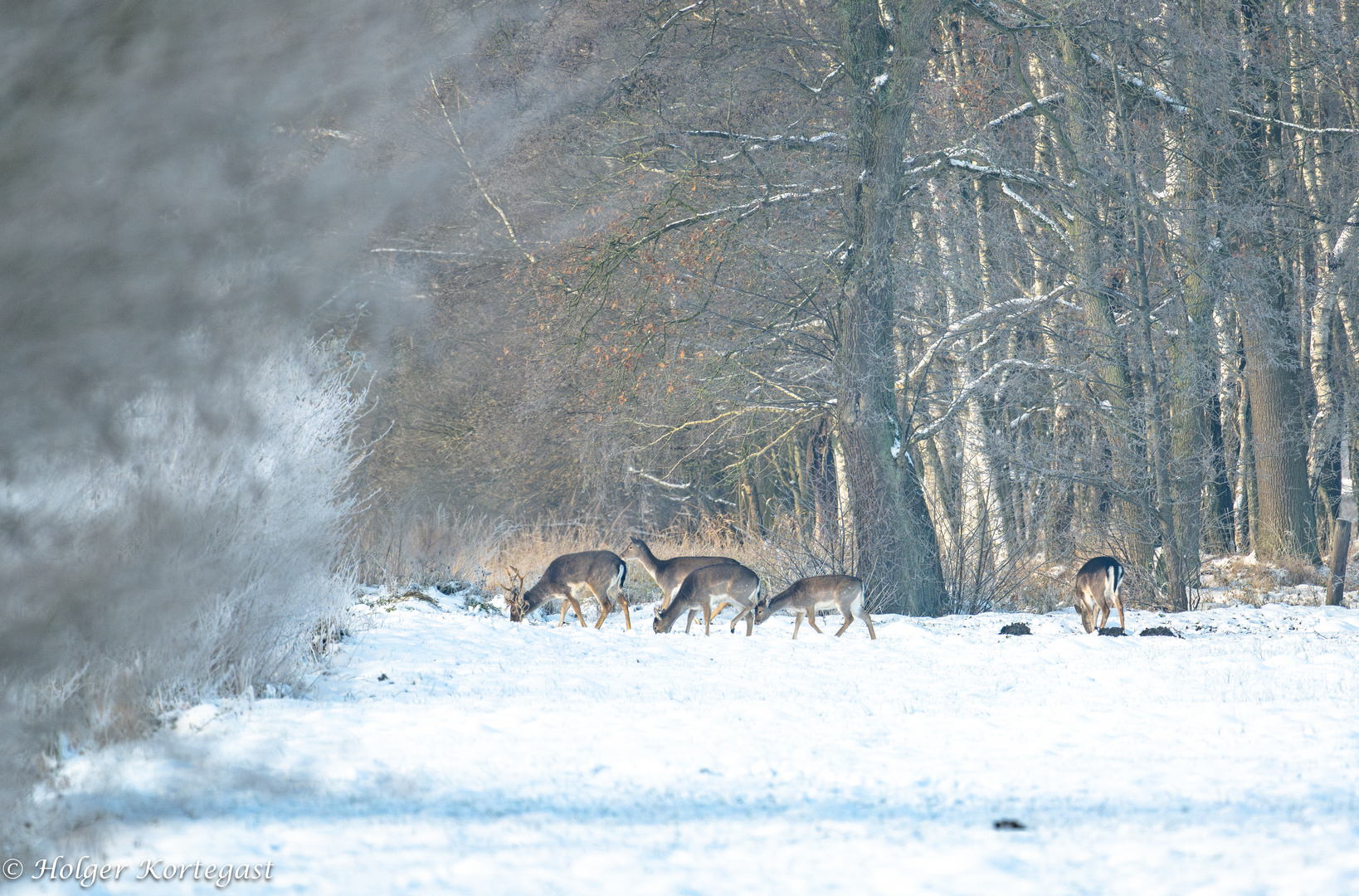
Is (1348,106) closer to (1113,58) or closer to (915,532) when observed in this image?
(1113,58)

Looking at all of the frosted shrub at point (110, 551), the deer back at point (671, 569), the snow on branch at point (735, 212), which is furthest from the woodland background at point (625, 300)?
the deer back at point (671, 569)

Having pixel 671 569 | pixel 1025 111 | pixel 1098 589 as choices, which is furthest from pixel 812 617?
pixel 1025 111

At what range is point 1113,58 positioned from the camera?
15.4 metres

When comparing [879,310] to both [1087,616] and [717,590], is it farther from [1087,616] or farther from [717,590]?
[1087,616]

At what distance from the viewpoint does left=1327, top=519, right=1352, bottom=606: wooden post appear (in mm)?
14617

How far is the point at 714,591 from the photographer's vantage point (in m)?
12.6

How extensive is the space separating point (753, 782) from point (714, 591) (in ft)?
24.5

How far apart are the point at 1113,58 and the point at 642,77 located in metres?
6.79

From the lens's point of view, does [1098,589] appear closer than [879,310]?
Yes

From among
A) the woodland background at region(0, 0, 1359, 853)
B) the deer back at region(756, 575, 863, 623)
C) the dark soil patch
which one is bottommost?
the dark soil patch

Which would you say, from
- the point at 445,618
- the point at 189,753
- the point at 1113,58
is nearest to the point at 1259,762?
the point at 189,753

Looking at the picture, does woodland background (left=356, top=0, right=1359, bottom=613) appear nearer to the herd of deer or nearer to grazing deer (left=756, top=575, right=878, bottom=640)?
the herd of deer

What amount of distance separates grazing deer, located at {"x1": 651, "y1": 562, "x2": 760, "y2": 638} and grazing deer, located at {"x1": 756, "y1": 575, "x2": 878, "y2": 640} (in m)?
0.42

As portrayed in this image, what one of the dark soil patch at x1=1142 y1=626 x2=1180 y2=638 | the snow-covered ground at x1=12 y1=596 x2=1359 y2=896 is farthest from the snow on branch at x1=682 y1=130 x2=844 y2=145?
the snow-covered ground at x1=12 y1=596 x2=1359 y2=896
